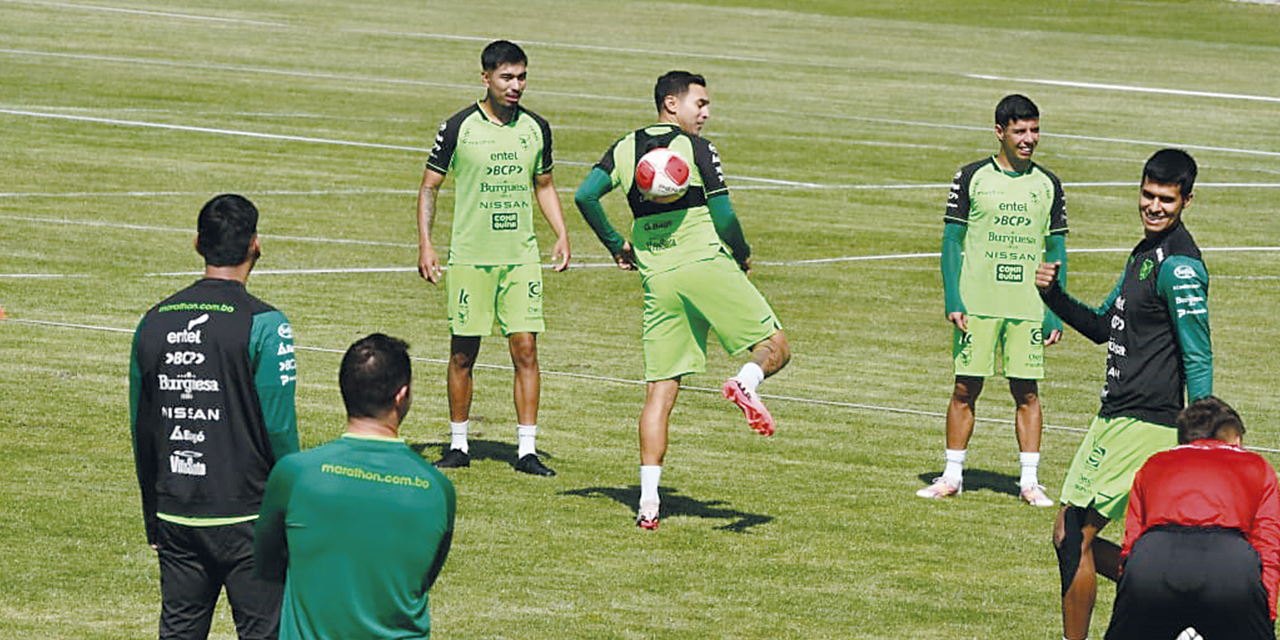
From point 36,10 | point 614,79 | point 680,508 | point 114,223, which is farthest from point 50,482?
point 36,10

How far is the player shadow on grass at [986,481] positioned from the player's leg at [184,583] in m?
6.91

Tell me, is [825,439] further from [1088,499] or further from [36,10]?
[36,10]

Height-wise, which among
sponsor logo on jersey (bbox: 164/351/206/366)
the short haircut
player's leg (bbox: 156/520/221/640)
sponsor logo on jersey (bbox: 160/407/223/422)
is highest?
the short haircut

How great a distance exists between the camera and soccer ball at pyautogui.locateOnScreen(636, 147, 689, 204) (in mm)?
12234

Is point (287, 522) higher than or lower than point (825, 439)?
higher

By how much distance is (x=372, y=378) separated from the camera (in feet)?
21.9

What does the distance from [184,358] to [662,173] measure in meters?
4.73

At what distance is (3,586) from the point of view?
10.9 metres

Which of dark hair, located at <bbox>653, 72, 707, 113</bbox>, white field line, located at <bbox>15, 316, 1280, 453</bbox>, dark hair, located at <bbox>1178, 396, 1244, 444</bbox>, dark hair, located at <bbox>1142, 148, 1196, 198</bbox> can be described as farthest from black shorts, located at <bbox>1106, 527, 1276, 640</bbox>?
white field line, located at <bbox>15, 316, 1280, 453</bbox>

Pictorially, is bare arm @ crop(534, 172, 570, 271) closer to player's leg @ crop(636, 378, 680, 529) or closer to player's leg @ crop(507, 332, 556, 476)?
player's leg @ crop(507, 332, 556, 476)

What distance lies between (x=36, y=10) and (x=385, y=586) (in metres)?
46.3

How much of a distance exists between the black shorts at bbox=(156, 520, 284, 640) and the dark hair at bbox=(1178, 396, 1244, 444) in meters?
3.52

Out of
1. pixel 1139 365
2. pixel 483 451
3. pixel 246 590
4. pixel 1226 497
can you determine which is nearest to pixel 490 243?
pixel 483 451

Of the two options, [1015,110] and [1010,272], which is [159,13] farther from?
[1015,110]
